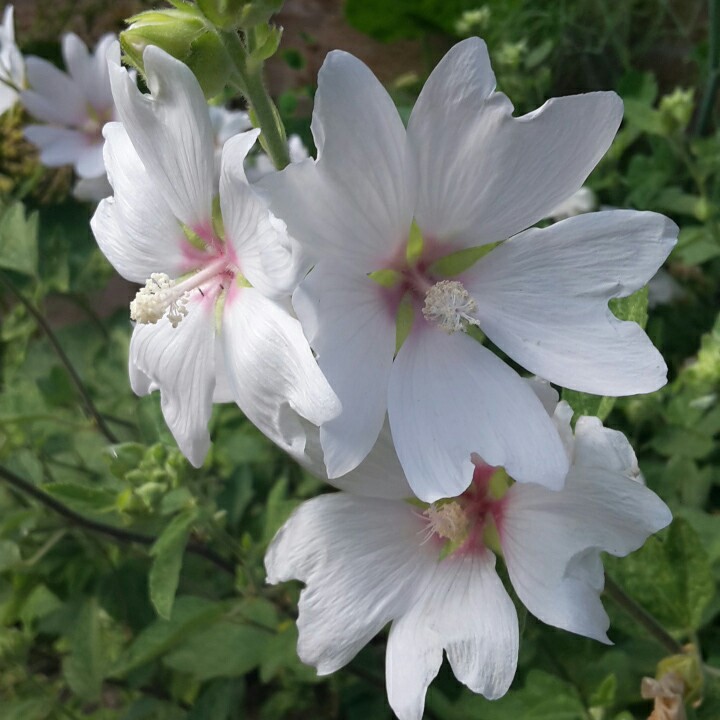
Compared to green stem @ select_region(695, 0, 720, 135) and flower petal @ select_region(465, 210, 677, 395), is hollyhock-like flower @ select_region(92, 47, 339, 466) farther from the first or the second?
green stem @ select_region(695, 0, 720, 135)

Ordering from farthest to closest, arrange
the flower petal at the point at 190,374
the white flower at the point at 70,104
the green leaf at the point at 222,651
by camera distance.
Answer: the white flower at the point at 70,104
the green leaf at the point at 222,651
the flower petal at the point at 190,374

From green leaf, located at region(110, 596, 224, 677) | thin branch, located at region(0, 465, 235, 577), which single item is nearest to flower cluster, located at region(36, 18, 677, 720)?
green leaf, located at region(110, 596, 224, 677)

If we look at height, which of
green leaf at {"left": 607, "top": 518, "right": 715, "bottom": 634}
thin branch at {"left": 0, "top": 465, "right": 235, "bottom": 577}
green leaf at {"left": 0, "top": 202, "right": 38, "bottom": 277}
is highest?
green leaf at {"left": 0, "top": 202, "right": 38, "bottom": 277}

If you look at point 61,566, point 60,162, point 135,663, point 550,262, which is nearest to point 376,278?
point 550,262

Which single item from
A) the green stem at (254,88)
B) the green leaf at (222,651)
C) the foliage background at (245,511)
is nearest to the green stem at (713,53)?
the foliage background at (245,511)

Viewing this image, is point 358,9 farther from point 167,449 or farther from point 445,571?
point 445,571

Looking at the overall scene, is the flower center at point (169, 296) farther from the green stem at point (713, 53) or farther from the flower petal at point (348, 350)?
the green stem at point (713, 53)

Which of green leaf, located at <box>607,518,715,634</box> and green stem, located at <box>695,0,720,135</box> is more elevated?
green stem, located at <box>695,0,720,135</box>
